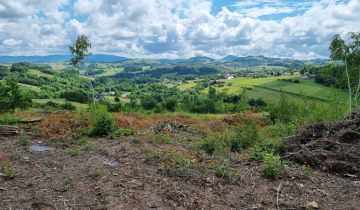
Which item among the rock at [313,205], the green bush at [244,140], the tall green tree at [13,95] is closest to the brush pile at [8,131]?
the green bush at [244,140]

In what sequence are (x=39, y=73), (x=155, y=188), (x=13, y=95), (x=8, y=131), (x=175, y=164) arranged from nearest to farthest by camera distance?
(x=155, y=188), (x=175, y=164), (x=8, y=131), (x=13, y=95), (x=39, y=73)

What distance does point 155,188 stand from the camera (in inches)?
327

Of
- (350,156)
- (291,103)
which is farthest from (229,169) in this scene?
(291,103)

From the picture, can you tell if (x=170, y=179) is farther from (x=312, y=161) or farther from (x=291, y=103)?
(x=291, y=103)

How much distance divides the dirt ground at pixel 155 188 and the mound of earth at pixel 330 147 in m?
0.43

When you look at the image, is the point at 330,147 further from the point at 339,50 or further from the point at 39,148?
the point at 339,50

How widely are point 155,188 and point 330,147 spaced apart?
552 centimetres

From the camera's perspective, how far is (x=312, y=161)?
10.1 m

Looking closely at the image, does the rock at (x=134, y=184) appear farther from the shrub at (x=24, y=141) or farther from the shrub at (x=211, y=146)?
the shrub at (x=24, y=141)

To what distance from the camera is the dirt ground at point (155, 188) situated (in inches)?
296

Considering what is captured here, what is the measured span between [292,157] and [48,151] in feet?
25.1

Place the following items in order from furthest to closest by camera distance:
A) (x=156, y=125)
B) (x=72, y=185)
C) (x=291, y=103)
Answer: (x=291, y=103) < (x=156, y=125) < (x=72, y=185)

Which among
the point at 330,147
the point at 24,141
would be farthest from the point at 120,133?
the point at 330,147

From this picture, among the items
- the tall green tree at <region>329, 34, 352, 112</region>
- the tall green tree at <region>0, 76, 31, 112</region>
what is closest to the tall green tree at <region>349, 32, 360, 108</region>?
the tall green tree at <region>329, 34, 352, 112</region>
